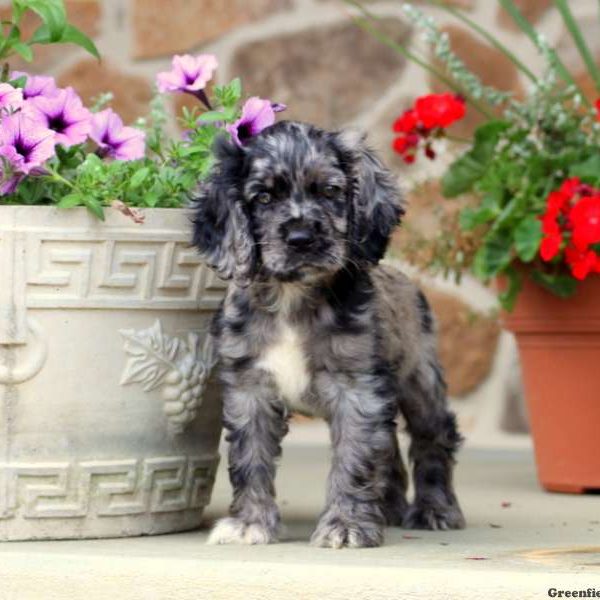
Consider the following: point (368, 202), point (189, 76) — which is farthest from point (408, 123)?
point (368, 202)

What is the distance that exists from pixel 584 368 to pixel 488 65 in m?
1.83

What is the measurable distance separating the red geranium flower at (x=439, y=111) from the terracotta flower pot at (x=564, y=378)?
1.63ft

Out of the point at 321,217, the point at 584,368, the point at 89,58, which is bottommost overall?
the point at 584,368

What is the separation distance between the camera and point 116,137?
11.0ft

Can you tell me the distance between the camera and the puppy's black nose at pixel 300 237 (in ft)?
9.87

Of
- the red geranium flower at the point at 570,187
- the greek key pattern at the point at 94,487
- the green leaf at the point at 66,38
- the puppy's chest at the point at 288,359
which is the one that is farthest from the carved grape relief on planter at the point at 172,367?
the red geranium flower at the point at 570,187

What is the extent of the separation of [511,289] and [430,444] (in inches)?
25.4

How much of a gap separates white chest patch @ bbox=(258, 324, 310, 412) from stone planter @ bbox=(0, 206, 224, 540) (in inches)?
8.8

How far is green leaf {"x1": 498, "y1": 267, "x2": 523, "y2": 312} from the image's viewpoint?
409 centimetres

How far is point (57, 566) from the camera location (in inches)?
112

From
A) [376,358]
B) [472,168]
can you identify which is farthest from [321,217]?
[472,168]

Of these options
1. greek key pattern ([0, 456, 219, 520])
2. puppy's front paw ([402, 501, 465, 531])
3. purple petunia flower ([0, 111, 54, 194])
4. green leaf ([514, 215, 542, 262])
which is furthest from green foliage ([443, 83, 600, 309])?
purple petunia flower ([0, 111, 54, 194])

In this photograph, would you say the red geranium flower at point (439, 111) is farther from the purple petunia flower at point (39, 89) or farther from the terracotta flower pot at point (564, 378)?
the purple petunia flower at point (39, 89)

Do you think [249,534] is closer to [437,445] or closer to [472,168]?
[437,445]
